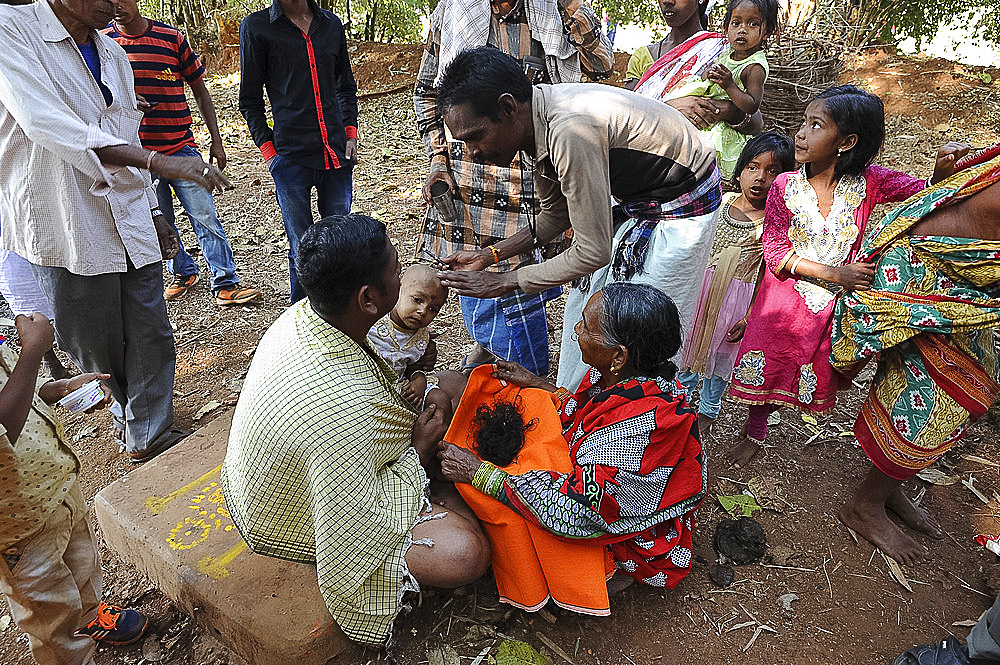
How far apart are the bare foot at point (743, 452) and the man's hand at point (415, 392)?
1.73m

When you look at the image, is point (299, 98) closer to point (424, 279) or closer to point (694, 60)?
point (424, 279)

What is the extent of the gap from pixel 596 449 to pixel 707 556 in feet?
3.22

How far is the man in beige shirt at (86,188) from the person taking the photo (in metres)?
2.56

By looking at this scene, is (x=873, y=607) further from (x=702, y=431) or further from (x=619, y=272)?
(x=619, y=272)

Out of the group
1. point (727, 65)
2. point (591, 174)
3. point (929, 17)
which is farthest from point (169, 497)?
point (929, 17)

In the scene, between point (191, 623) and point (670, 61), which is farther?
point (670, 61)

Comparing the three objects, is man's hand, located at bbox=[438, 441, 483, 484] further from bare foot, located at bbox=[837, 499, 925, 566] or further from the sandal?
bare foot, located at bbox=[837, 499, 925, 566]

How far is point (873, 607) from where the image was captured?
8.48 ft

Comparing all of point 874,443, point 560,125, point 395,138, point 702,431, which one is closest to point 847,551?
point 874,443

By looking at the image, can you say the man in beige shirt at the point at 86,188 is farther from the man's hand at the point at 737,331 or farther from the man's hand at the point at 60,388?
the man's hand at the point at 737,331

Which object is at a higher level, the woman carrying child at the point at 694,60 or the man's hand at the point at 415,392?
the woman carrying child at the point at 694,60

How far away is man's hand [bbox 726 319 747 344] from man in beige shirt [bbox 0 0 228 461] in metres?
2.46

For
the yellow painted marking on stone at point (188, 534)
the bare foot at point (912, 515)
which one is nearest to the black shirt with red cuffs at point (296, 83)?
the yellow painted marking on stone at point (188, 534)

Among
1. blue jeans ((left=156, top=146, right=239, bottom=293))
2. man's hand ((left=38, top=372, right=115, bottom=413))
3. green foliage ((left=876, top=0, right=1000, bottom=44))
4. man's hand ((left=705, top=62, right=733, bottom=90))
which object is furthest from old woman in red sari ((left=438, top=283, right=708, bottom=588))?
green foliage ((left=876, top=0, right=1000, bottom=44))
